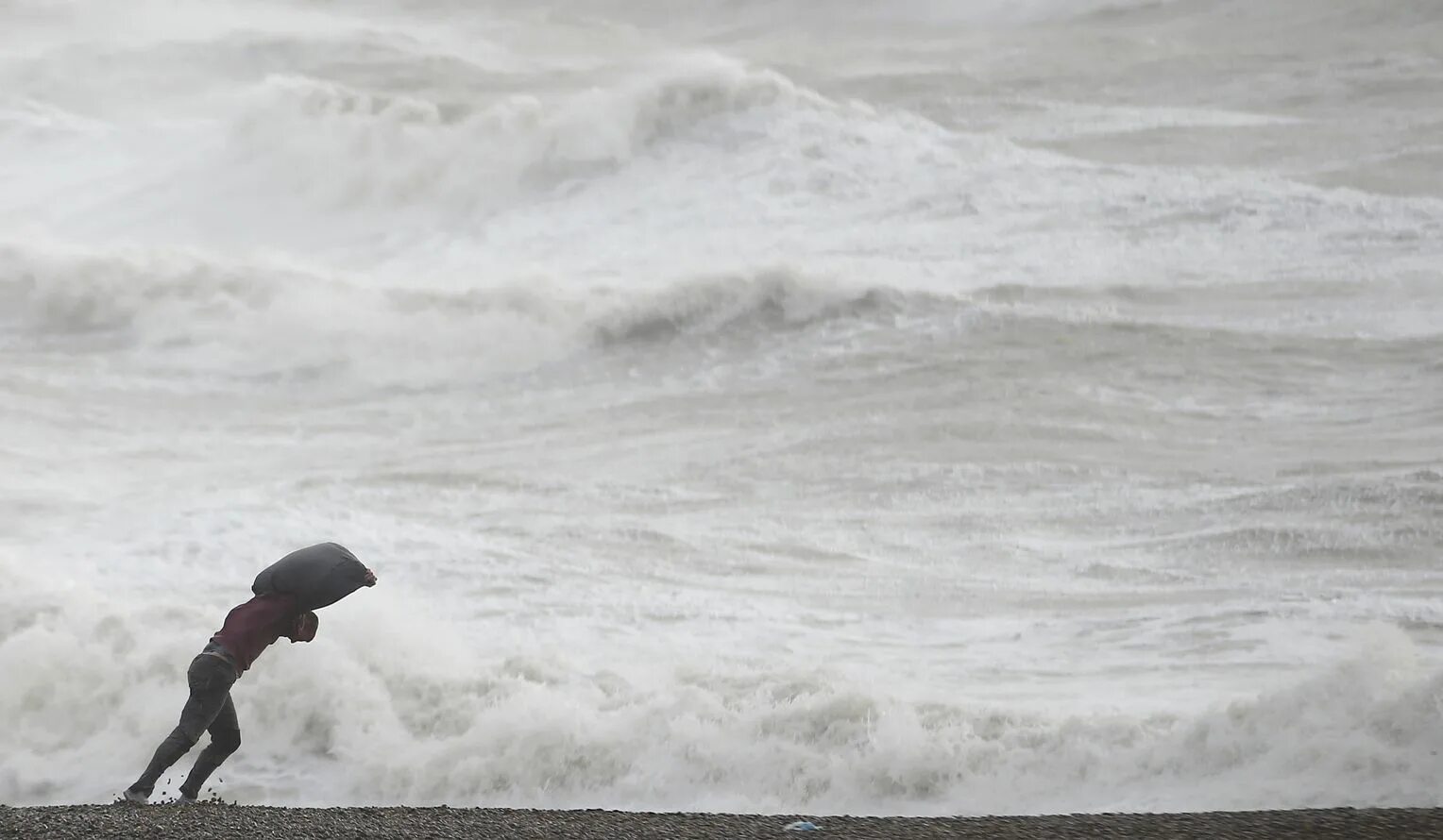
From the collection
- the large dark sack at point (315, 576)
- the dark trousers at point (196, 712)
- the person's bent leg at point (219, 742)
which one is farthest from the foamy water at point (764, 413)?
the large dark sack at point (315, 576)

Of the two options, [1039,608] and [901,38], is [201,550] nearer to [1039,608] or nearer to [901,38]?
[1039,608]

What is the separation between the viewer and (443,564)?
12.0 m

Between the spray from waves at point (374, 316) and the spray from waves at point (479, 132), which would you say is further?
the spray from waves at point (479, 132)

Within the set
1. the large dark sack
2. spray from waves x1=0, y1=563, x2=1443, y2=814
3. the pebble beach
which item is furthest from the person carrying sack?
spray from waves x1=0, y1=563, x2=1443, y2=814

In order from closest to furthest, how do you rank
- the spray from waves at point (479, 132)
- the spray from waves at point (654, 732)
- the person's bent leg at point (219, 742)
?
the person's bent leg at point (219, 742) < the spray from waves at point (654, 732) < the spray from waves at point (479, 132)

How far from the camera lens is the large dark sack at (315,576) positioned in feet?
21.4

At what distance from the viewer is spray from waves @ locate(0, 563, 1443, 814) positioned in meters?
7.36

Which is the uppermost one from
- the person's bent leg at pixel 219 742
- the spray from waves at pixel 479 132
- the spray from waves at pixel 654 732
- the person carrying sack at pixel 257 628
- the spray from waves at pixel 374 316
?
the spray from waves at pixel 479 132

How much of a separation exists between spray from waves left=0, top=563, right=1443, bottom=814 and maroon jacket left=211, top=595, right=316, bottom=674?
166cm

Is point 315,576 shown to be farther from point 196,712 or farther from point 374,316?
point 374,316

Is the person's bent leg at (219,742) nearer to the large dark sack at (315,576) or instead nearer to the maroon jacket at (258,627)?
the maroon jacket at (258,627)

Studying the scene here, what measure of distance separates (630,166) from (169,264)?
23.4ft

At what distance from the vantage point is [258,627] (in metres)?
6.63

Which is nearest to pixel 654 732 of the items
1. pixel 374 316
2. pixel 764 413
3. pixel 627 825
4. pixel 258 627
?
pixel 627 825
